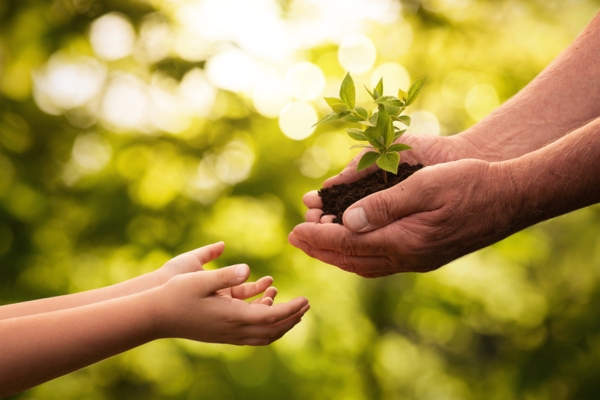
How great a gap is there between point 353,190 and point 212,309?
0.45m

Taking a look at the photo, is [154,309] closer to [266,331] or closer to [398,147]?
[266,331]

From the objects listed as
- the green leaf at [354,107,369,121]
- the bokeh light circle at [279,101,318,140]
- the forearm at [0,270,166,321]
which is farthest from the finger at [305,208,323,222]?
the bokeh light circle at [279,101,318,140]

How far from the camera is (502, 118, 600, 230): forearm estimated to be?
3.56 feet

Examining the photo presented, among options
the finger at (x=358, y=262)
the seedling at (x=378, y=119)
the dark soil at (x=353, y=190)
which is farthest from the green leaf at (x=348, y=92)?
the finger at (x=358, y=262)

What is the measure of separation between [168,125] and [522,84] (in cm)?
148

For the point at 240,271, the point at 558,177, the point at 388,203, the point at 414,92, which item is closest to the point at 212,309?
the point at 240,271

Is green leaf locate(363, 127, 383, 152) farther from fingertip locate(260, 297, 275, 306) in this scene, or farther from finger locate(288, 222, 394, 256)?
fingertip locate(260, 297, 275, 306)

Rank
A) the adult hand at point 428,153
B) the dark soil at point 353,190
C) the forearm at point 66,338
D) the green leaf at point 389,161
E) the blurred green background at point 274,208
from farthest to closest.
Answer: the blurred green background at point 274,208 → the adult hand at point 428,153 → the dark soil at point 353,190 → the green leaf at point 389,161 → the forearm at point 66,338

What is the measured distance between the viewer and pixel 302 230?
1.24 m

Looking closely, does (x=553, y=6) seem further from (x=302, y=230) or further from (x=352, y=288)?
(x=302, y=230)

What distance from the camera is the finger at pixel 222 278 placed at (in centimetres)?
110

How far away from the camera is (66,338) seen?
41.5 inches

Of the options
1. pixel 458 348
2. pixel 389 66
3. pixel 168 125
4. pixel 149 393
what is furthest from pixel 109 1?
pixel 458 348

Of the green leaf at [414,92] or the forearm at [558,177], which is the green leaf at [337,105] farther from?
the forearm at [558,177]
